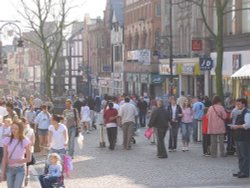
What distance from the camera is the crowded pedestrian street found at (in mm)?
15602

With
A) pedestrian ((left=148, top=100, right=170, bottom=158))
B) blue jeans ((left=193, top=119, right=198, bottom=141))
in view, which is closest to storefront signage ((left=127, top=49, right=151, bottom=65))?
blue jeans ((left=193, top=119, right=198, bottom=141))

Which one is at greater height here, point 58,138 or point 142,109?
point 58,138

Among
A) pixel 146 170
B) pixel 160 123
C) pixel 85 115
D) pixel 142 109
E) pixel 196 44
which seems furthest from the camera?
pixel 196 44

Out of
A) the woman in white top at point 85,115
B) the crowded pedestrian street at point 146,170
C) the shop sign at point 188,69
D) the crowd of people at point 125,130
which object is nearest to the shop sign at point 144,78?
the shop sign at point 188,69

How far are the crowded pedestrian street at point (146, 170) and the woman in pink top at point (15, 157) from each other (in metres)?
3.82

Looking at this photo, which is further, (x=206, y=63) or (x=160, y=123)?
(x=206, y=63)

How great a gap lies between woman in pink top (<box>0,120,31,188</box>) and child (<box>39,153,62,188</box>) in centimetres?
53

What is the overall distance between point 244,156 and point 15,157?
6.08m

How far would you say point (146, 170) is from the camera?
17922mm

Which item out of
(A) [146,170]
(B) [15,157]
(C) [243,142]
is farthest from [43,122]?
(B) [15,157]

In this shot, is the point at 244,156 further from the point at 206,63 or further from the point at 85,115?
the point at 206,63

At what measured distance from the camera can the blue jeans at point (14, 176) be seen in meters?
11.6

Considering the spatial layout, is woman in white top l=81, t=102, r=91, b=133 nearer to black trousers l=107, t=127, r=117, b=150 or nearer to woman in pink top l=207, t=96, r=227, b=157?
black trousers l=107, t=127, r=117, b=150

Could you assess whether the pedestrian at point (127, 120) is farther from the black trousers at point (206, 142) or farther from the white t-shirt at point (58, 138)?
the white t-shirt at point (58, 138)
